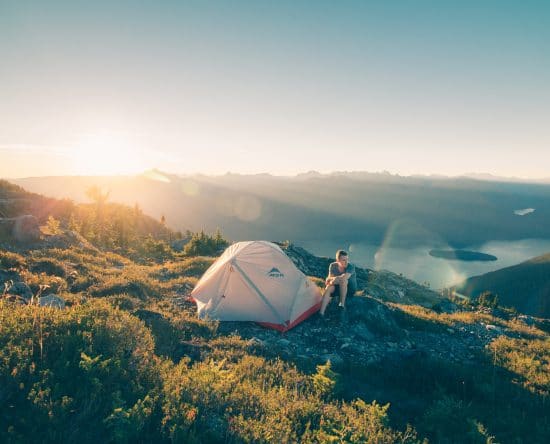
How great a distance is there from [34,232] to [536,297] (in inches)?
5360

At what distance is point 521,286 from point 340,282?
134 m

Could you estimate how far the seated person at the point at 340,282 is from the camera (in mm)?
10953

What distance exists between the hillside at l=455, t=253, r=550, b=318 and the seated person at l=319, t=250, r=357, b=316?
114 meters

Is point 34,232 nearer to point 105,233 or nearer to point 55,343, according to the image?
point 105,233

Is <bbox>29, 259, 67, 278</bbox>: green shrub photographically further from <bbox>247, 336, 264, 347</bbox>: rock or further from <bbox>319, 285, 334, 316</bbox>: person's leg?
<bbox>319, 285, 334, 316</bbox>: person's leg

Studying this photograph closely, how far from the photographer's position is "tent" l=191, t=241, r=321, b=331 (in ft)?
34.3

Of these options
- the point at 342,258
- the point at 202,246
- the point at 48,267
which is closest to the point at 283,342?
the point at 342,258

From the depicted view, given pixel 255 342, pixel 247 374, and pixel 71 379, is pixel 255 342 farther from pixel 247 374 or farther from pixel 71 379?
pixel 71 379

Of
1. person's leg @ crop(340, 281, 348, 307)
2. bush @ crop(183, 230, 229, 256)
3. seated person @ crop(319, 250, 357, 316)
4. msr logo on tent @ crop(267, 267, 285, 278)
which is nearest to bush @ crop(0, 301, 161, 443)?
msr logo on tent @ crop(267, 267, 285, 278)

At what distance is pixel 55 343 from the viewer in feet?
17.5

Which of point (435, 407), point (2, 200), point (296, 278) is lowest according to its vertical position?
point (435, 407)

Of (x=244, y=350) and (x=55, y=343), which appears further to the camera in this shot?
(x=244, y=350)

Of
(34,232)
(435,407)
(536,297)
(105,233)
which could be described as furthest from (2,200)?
(536,297)

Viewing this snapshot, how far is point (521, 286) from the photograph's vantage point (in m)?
112
